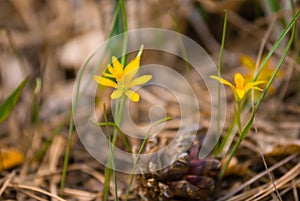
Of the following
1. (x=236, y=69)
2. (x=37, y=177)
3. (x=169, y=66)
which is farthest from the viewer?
(x=169, y=66)

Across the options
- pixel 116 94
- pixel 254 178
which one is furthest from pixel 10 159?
pixel 254 178

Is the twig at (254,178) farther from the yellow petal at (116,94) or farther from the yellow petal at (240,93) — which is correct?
the yellow petal at (116,94)

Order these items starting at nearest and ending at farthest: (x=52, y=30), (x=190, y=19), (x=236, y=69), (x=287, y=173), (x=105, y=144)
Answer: (x=287, y=173)
(x=105, y=144)
(x=236, y=69)
(x=190, y=19)
(x=52, y=30)

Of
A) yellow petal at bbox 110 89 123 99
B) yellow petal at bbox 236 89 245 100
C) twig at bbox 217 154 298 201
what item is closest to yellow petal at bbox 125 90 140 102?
yellow petal at bbox 110 89 123 99

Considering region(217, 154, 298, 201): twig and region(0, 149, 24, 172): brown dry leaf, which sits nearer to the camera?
region(217, 154, 298, 201): twig

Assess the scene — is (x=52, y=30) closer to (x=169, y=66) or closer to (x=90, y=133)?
(x=169, y=66)

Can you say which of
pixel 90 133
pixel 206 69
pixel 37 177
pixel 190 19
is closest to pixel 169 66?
pixel 206 69

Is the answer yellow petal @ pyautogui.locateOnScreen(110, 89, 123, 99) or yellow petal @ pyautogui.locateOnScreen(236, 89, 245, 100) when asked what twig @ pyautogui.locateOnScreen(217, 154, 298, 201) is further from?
yellow petal @ pyautogui.locateOnScreen(110, 89, 123, 99)

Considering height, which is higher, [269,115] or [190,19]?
[190,19]

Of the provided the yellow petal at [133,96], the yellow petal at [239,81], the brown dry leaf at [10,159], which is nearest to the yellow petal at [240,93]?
the yellow petal at [239,81]
